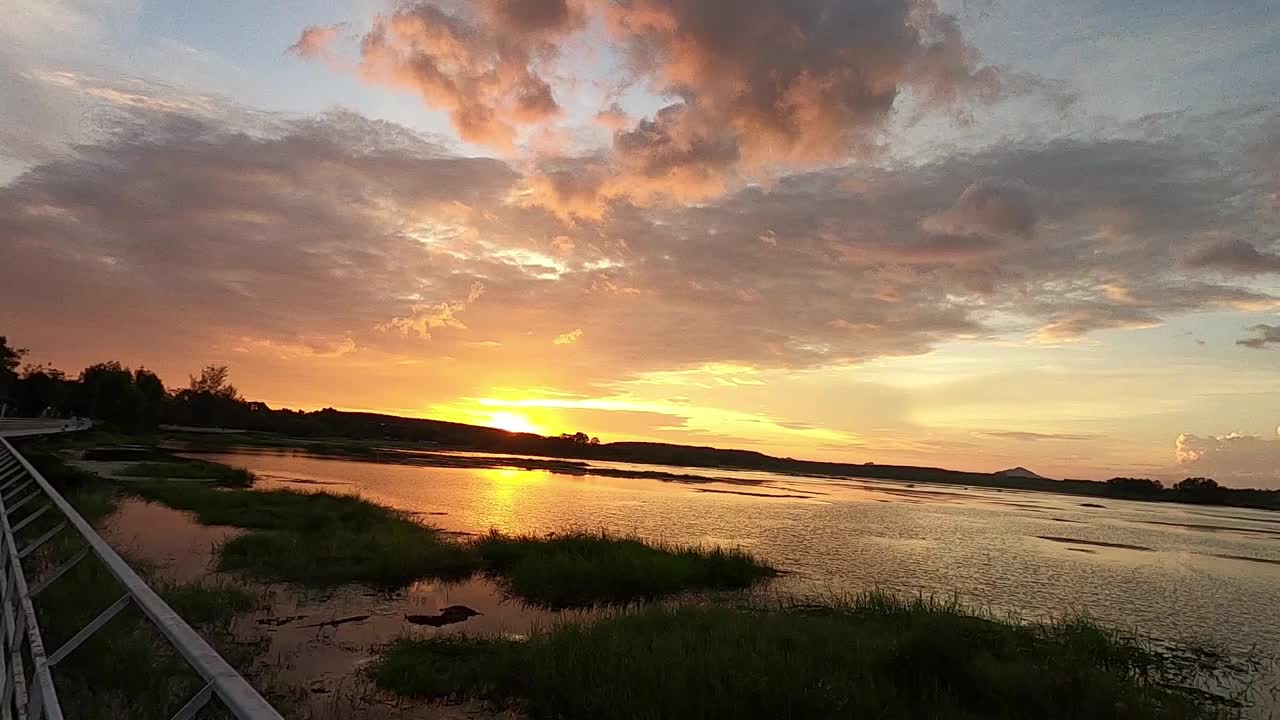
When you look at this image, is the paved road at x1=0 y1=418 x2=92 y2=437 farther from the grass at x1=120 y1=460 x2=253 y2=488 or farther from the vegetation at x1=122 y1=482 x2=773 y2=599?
the vegetation at x1=122 y1=482 x2=773 y2=599

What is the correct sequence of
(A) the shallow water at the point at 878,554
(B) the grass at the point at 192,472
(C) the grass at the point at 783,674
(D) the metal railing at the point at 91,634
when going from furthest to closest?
1. (B) the grass at the point at 192,472
2. (A) the shallow water at the point at 878,554
3. (C) the grass at the point at 783,674
4. (D) the metal railing at the point at 91,634

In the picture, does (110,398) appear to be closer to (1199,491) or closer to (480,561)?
(480,561)

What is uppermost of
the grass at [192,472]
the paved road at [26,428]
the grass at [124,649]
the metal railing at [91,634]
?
the metal railing at [91,634]

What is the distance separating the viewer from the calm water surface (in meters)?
24.7

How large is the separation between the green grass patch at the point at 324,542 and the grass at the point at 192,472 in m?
10.8

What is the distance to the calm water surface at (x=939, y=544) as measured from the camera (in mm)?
24688

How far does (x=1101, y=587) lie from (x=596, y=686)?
25.3 metres

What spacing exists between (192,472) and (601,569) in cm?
Answer: 4150

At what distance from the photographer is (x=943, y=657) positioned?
13164 mm

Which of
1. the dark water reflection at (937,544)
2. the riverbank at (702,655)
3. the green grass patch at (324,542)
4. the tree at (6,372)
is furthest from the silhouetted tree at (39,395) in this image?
the riverbank at (702,655)

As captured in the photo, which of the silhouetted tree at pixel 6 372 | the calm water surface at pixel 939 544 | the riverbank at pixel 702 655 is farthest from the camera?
the silhouetted tree at pixel 6 372

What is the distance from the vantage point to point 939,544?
4050 centimetres

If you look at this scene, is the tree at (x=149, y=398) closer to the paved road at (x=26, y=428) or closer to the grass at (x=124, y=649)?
the paved road at (x=26, y=428)

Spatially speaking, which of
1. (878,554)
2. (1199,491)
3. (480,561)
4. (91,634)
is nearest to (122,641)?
(91,634)
